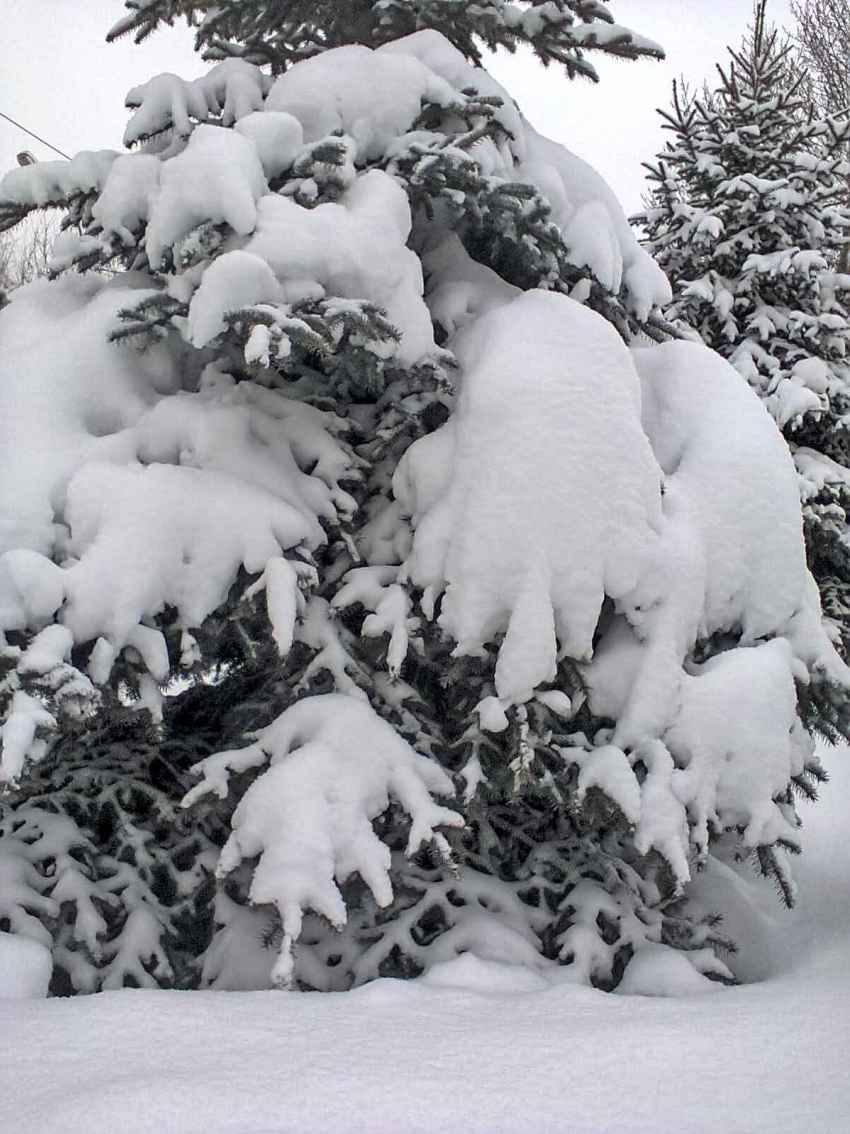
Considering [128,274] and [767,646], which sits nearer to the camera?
[767,646]

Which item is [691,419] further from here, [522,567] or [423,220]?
[423,220]

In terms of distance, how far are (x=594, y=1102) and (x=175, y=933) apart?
4.73 feet

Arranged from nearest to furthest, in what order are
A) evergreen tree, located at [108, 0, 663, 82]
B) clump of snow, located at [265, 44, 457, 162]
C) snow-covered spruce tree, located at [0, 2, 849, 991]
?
snow-covered spruce tree, located at [0, 2, 849, 991] → clump of snow, located at [265, 44, 457, 162] → evergreen tree, located at [108, 0, 663, 82]

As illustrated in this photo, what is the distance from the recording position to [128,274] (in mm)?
2918

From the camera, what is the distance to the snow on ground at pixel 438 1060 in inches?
60.1

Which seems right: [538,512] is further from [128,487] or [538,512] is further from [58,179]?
[58,179]

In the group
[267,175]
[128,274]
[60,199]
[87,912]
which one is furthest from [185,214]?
[87,912]

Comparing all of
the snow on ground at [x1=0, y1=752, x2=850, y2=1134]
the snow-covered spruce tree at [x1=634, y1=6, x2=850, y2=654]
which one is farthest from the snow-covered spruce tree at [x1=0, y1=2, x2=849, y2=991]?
the snow-covered spruce tree at [x1=634, y1=6, x2=850, y2=654]

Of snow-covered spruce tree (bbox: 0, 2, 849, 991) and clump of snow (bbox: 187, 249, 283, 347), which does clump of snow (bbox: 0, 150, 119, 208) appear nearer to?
snow-covered spruce tree (bbox: 0, 2, 849, 991)

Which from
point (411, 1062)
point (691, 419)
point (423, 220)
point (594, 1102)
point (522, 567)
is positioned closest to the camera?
point (594, 1102)

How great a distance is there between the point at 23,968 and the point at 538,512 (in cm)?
176

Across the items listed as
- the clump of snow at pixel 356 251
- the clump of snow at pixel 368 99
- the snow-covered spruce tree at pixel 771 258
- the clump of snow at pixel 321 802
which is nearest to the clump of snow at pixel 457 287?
the clump of snow at pixel 356 251

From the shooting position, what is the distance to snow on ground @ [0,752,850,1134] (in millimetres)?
1527

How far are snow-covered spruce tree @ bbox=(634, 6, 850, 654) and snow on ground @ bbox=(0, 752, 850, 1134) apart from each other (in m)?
3.83
